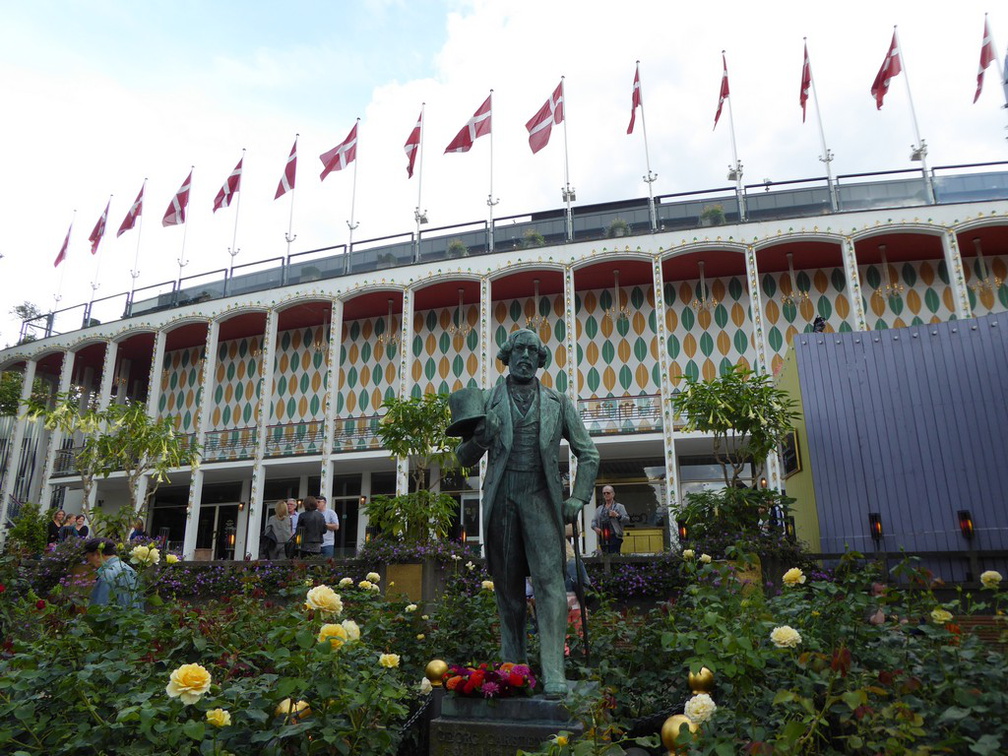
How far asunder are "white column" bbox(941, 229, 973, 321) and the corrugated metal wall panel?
8.01 metres

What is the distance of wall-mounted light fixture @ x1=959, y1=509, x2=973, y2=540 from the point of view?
9.12 meters

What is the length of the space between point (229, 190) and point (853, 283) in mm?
18490

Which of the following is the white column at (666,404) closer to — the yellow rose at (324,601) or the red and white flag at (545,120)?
the red and white flag at (545,120)

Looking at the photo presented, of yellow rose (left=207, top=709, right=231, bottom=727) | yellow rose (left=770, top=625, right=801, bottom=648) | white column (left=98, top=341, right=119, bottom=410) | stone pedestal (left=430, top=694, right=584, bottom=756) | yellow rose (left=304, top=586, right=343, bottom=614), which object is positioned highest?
white column (left=98, top=341, right=119, bottom=410)

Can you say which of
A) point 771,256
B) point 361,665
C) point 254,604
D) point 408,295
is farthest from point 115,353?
point 361,665

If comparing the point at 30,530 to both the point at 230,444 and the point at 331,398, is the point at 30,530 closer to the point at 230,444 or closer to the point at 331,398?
the point at 230,444

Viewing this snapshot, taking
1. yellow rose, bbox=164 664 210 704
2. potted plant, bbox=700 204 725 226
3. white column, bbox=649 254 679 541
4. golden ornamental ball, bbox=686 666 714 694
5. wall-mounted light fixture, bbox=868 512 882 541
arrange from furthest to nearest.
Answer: potted plant, bbox=700 204 725 226
white column, bbox=649 254 679 541
wall-mounted light fixture, bbox=868 512 882 541
golden ornamental ball, bbox=686 666 714 694
yellow rose, bbox=164 664 210 704

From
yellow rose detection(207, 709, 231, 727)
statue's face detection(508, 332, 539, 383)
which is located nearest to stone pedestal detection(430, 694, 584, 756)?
yellow rose detection(207, 709, 231, 727)

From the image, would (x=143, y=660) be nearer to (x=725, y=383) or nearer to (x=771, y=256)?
(x=725, y=383)

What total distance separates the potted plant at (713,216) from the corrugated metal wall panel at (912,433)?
27.8 feet

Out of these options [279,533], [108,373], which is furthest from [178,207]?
[279,533]

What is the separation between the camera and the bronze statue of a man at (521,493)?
152 inches

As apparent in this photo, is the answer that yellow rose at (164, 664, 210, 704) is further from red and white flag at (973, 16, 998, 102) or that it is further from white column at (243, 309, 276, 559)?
red and white flag at (973, 16, 998, 102)

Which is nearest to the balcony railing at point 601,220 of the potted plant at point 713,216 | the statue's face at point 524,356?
the potted plant at point 713,216
